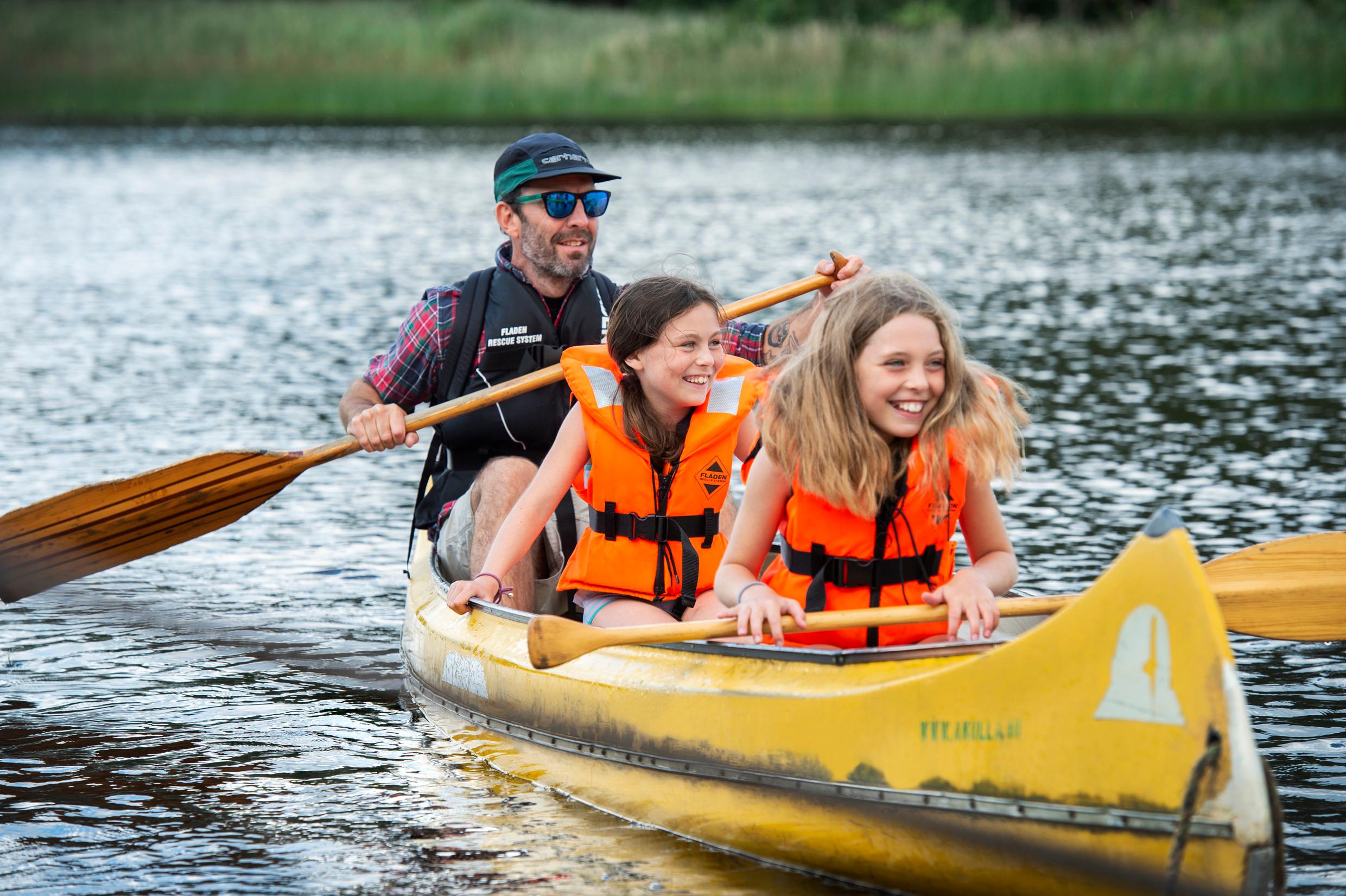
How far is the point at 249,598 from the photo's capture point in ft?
19.4

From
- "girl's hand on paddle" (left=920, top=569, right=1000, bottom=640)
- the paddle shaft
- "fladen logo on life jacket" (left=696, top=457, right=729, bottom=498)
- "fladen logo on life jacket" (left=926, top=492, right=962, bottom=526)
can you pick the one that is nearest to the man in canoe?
"fladen logo on life jacket" (left=696, top=457, right=729, bottom=498)

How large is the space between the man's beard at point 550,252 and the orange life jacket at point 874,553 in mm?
1474

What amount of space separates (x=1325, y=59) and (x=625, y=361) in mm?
23632

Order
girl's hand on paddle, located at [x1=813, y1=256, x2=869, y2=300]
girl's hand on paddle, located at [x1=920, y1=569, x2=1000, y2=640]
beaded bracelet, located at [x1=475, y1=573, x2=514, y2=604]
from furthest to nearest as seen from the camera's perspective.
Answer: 1. girl's hand on paddle, located at [x1=813, y1=256, x2=869, y2=300]
2. beaded bracelet, located at [x1=475, y1=573, x2=514, y2=604]
3. girl's hand on paddle, located at [x1=920, y1=569, x2=1000, y2=640]

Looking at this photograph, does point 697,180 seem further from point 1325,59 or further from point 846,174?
point 1325,59

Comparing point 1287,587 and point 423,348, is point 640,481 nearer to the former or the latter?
point 423,348

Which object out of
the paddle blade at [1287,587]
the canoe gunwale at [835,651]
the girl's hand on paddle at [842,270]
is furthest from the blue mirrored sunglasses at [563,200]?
the paddle blade at [1287,587]

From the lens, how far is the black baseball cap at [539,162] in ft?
15.4

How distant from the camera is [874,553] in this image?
136 inches

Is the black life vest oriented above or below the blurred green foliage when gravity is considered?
below

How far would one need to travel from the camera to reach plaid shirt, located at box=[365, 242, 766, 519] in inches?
189

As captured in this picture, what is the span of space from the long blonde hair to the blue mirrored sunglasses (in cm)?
143

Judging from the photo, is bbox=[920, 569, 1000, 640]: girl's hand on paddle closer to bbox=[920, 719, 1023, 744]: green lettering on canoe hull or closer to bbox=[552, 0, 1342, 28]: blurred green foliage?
bbox=[920, 719, 1023, 744]: green lettering on canoe hull

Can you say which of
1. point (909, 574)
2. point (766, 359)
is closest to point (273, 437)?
point (766, 359)
